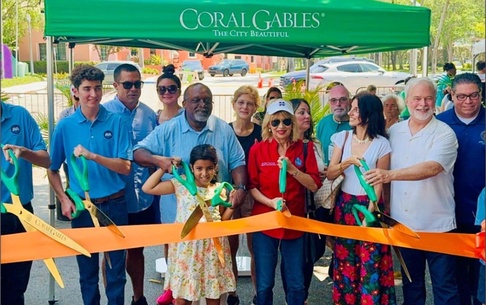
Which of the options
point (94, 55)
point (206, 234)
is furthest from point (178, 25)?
point (94, 55)

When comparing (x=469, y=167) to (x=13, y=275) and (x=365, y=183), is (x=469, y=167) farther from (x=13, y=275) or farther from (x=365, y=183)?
(x=13, y=275)

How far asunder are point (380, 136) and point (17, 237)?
2.52 metres

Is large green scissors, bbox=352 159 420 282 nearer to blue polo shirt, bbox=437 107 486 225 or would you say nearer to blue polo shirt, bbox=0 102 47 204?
blue polo shirt, bbox=437 107 486 225

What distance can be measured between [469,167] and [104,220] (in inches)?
101

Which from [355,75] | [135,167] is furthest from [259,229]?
[355,75]

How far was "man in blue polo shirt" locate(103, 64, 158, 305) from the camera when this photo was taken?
192 inches

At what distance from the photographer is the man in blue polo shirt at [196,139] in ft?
14.0

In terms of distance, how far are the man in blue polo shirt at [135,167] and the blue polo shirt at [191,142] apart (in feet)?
1.70

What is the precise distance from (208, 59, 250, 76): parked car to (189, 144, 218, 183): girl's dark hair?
3781 cm

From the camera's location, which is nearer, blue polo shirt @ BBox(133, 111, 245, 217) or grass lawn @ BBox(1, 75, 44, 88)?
blue polo shirt @ BBox(133, 111, 245, 217)

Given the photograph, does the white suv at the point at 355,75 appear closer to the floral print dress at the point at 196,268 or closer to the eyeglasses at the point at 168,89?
the eyeglasses at the point at 168,89

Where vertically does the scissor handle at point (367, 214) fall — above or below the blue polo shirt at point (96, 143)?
below

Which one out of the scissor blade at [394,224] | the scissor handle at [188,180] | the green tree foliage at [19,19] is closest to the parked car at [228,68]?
the green tree foliage at [19,19]

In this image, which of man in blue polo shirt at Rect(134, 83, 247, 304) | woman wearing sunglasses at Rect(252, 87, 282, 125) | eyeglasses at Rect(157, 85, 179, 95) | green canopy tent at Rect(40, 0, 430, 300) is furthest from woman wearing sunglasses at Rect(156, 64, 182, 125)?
green canopy tent at Rect(40, 0, 430, 300)
